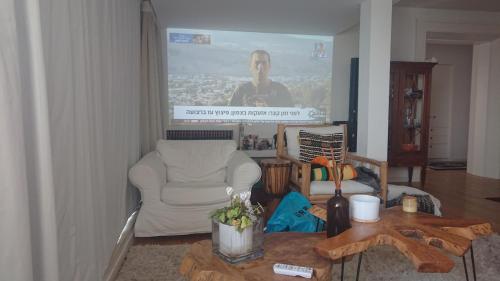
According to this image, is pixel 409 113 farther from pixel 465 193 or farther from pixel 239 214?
pixel 239 214

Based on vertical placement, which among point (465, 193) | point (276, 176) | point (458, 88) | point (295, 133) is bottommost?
point (465, 193)

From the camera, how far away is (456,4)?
15.5ft

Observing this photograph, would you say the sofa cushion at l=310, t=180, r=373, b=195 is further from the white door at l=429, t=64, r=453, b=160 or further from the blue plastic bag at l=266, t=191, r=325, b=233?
the white door at l=429, t=64, r=453, b=160

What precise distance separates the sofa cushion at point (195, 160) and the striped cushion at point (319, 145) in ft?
2.29

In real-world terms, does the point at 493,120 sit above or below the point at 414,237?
above

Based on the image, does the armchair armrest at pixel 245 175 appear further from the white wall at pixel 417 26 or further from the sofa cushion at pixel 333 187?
the white wall at pixel 417 26

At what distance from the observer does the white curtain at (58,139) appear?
89cm

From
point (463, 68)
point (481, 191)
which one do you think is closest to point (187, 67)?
point (481, 191)

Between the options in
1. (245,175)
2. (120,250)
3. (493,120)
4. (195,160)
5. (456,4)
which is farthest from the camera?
(493,120)

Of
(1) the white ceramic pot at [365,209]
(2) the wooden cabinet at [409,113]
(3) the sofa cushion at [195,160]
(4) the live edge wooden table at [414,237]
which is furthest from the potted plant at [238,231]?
(2) the wooden cabinet at [409,113]

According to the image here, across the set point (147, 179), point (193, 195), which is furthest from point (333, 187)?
point (147, 179)

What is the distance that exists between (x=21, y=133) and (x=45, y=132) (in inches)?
7.9

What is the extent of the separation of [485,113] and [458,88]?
1930mm

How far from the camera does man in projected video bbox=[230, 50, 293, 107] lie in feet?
17.4
